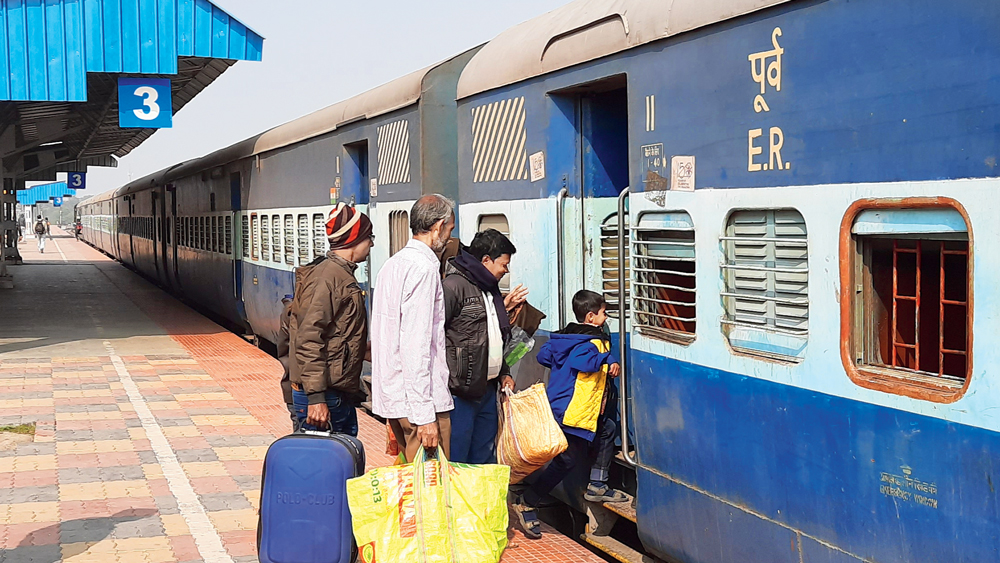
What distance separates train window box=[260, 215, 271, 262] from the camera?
14.3 meters

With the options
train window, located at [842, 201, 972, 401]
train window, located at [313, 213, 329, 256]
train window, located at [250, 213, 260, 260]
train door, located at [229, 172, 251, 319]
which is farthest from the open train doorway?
train door, located at [229, 172, 251, 319]

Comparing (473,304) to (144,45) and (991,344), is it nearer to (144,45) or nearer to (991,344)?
(991,344)

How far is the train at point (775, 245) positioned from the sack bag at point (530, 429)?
0.37 metres

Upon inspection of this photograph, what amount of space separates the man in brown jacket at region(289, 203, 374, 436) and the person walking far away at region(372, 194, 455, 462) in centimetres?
60

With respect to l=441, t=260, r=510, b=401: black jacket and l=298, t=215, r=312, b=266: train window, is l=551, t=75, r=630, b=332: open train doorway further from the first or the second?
l=298, t=215, r=312, b=266: train window

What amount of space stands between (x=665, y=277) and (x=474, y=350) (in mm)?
951

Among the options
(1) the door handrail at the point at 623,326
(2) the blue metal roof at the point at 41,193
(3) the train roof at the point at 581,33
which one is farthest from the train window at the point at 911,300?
(2) the blue metal roof at the point at 41,193

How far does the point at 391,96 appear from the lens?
29.1 ft

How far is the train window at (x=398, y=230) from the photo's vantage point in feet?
28.7

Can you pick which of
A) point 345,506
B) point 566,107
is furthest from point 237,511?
point 566,107

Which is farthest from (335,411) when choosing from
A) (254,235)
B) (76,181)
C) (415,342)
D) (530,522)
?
(76,181)

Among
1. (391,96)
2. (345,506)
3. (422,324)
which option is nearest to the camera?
(422,324)

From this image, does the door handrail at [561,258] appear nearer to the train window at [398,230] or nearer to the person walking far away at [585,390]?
the person walking far away at [585,390]

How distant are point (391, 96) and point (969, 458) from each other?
6.34 metres
